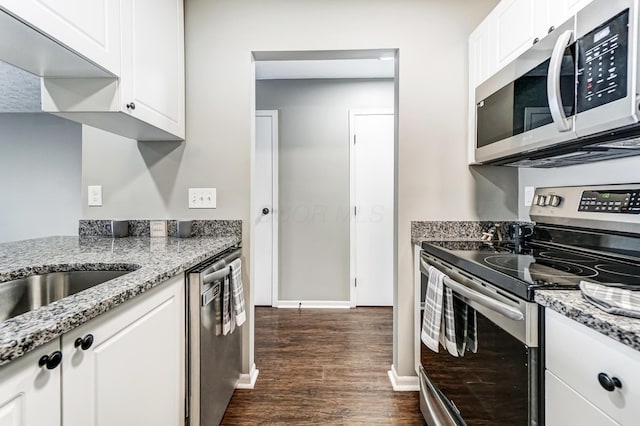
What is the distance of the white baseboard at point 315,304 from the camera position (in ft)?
10.9

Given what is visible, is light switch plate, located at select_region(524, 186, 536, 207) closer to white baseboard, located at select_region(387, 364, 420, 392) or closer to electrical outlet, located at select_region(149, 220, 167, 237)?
white baseboard, located at select_region(387, 364, 420, 392)

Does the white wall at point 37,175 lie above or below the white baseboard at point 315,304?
above

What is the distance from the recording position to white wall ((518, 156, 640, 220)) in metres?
1.21

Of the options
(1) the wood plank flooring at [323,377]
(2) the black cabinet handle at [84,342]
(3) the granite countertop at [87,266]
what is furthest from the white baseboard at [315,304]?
(2) the black cabinet handle at [84,342]

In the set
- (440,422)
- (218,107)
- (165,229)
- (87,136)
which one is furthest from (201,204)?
(440,422)

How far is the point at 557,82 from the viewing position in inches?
41.3

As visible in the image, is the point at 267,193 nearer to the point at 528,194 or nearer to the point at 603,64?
the point at 528,194

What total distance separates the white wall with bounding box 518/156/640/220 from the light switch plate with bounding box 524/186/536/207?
22 mm

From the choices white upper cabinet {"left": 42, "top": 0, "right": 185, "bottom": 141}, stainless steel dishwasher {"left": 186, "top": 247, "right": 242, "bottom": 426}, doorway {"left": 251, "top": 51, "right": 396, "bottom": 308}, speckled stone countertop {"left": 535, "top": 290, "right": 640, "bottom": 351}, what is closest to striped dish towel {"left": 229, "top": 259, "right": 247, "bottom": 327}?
stainless steel dishwasher {"left": 186, "top": 247, "right": 242, "bottom": 426}

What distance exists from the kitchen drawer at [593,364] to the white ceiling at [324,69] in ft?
8.81

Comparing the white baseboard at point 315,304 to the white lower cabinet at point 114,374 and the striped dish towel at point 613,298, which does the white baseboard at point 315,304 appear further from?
the striped dish towel at point 613,298

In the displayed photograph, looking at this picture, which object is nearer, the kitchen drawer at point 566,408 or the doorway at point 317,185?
the kitchen drawer at point 566,408

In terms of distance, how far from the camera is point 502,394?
97 cm

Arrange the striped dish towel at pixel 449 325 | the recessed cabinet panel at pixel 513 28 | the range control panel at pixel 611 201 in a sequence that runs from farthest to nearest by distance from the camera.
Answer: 1. the recessed cabinet panel at pixel 513 28
2. the striped dish towel at pixel 449 325
3. the range control panel at pixel 611 201
